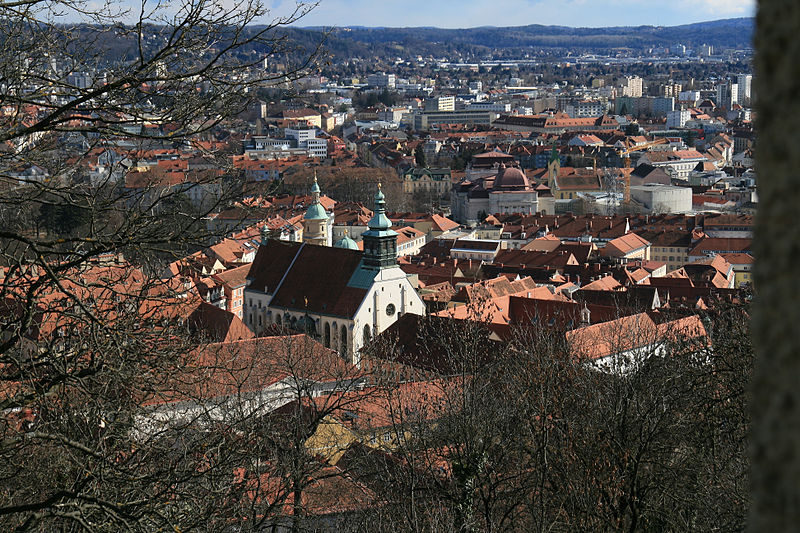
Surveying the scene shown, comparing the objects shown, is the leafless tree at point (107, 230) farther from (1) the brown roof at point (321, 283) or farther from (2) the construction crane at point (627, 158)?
(2) the construction crane at point (627, 158)

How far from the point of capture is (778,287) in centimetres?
115

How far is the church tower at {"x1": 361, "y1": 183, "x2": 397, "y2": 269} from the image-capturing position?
29.9m

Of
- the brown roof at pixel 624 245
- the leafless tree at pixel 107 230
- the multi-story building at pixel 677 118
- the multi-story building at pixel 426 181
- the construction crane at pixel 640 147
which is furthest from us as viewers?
the multi-story building at pixel 677 118

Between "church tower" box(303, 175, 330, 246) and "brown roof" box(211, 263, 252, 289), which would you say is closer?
"church tower" box(303, 175, 330, 246)

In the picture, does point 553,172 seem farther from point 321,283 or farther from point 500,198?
point 321,283

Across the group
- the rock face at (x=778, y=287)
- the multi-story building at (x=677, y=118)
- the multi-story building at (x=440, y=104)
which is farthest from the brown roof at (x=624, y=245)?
the multi-story building at (x=440, y=104)

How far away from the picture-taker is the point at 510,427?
12.8 metres

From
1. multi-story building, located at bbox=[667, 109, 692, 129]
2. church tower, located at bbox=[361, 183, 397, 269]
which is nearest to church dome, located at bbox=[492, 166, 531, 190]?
church tower, located at bbox=[361, 183, 397, 269]

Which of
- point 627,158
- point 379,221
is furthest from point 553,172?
point 379,221

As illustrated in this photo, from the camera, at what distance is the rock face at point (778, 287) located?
112 centimetres

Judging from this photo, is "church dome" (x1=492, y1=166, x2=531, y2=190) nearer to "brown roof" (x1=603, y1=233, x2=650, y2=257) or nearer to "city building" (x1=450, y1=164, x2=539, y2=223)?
"city building" (x1=450, y1=164, x2=539, y2=223)

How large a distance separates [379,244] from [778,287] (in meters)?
28.8

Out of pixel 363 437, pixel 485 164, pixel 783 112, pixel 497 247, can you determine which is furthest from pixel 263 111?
pixel 783 112

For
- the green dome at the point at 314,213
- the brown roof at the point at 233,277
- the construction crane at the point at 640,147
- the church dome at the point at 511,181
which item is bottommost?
the construction crane at the point at 640,147
